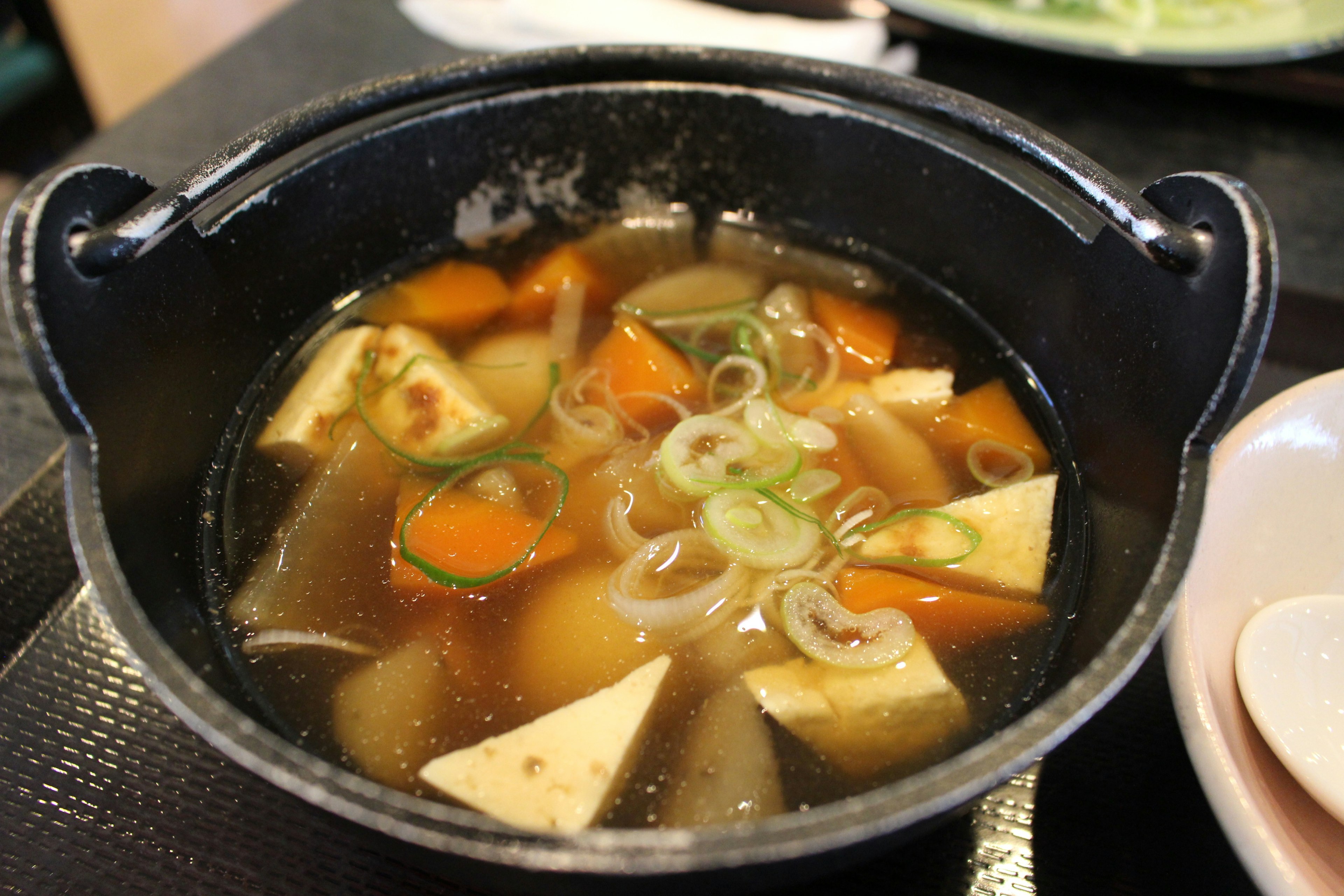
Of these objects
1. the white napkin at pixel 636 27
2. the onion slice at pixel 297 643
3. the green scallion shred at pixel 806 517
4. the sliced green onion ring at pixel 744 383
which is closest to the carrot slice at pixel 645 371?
the sliced green onion ring at pixel 744 383

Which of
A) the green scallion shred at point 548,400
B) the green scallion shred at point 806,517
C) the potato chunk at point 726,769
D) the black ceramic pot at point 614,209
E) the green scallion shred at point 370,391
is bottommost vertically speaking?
the potato chunk at point 726,769

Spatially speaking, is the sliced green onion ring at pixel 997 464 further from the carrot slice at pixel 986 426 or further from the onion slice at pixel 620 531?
the onion slice at pixel 620 531

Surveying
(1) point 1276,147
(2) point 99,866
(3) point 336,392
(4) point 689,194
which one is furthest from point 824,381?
(1) point 1276,147

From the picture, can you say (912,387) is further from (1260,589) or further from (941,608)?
(1260,589)

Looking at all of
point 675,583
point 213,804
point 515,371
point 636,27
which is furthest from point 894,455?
point 636,27

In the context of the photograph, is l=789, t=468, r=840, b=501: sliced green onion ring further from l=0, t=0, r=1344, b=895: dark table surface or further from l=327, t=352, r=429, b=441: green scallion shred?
l=327, t=352, r=429, b=441: green scallion shred

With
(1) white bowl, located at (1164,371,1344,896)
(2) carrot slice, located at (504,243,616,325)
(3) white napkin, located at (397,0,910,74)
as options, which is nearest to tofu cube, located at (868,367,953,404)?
(1) white bowl, located at (1164,371,1344,896)

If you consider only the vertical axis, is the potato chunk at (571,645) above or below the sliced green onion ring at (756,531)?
below

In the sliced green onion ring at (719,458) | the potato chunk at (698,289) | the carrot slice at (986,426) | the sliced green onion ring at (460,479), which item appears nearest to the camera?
the sliced green onion ring at (460,479)
